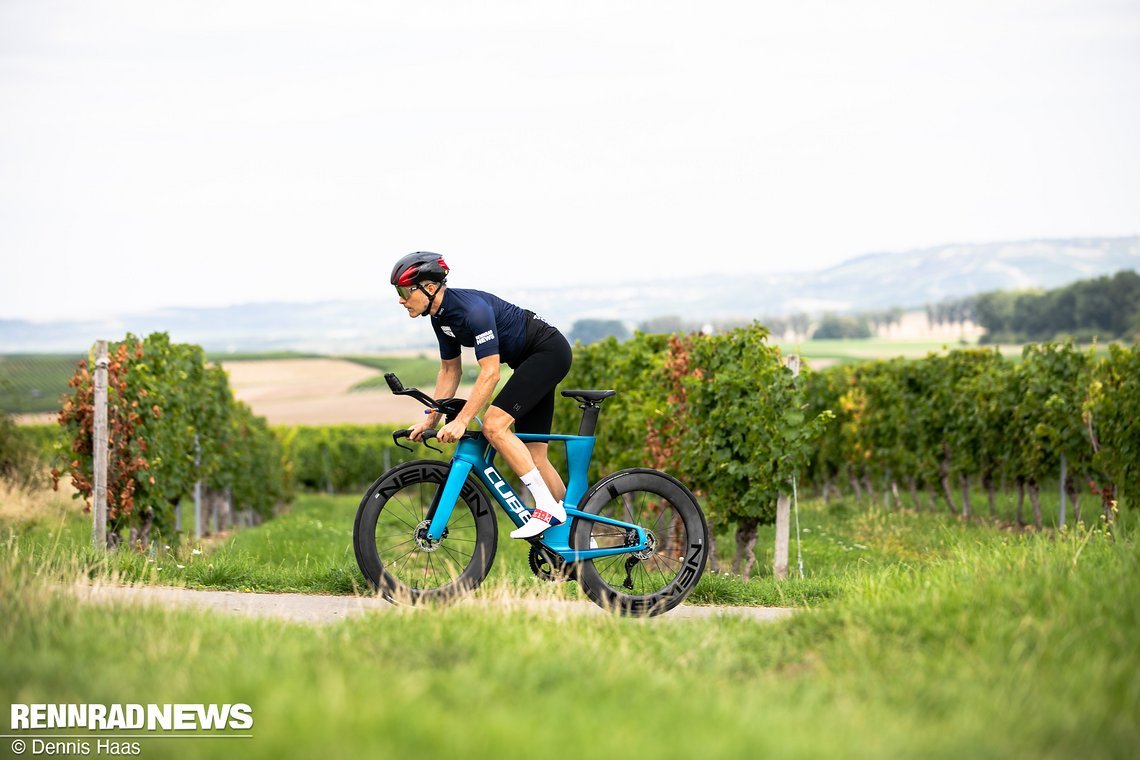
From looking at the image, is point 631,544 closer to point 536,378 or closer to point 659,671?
point 536,378

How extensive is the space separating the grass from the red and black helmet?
1803mm

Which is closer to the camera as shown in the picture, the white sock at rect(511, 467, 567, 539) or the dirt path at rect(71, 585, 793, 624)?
the dirt path at rect(71, 585, 793, 624)

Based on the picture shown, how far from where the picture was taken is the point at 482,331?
6504 millimetres

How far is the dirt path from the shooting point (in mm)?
5969

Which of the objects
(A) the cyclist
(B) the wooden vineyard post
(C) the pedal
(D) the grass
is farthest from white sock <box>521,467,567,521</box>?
(B) the wooden vineyard post

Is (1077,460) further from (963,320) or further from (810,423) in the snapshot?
(963,320)

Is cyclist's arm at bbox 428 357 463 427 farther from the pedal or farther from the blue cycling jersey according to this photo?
the pedal

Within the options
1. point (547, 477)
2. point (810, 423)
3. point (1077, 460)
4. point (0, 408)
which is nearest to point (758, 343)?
point (810, 423)

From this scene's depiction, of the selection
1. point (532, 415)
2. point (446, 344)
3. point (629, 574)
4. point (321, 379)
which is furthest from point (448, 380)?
point (321, 379)

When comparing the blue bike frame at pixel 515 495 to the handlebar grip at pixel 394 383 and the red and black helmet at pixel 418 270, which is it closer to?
the handlebar grip at pixel 394 383

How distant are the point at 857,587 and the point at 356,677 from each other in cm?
331

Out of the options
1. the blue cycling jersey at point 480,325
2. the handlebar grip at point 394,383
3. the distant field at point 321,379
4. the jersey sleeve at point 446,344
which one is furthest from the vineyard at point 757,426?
the distant field at point 321,379

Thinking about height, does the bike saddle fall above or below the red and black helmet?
below

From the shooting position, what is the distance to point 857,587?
21.6 ft
